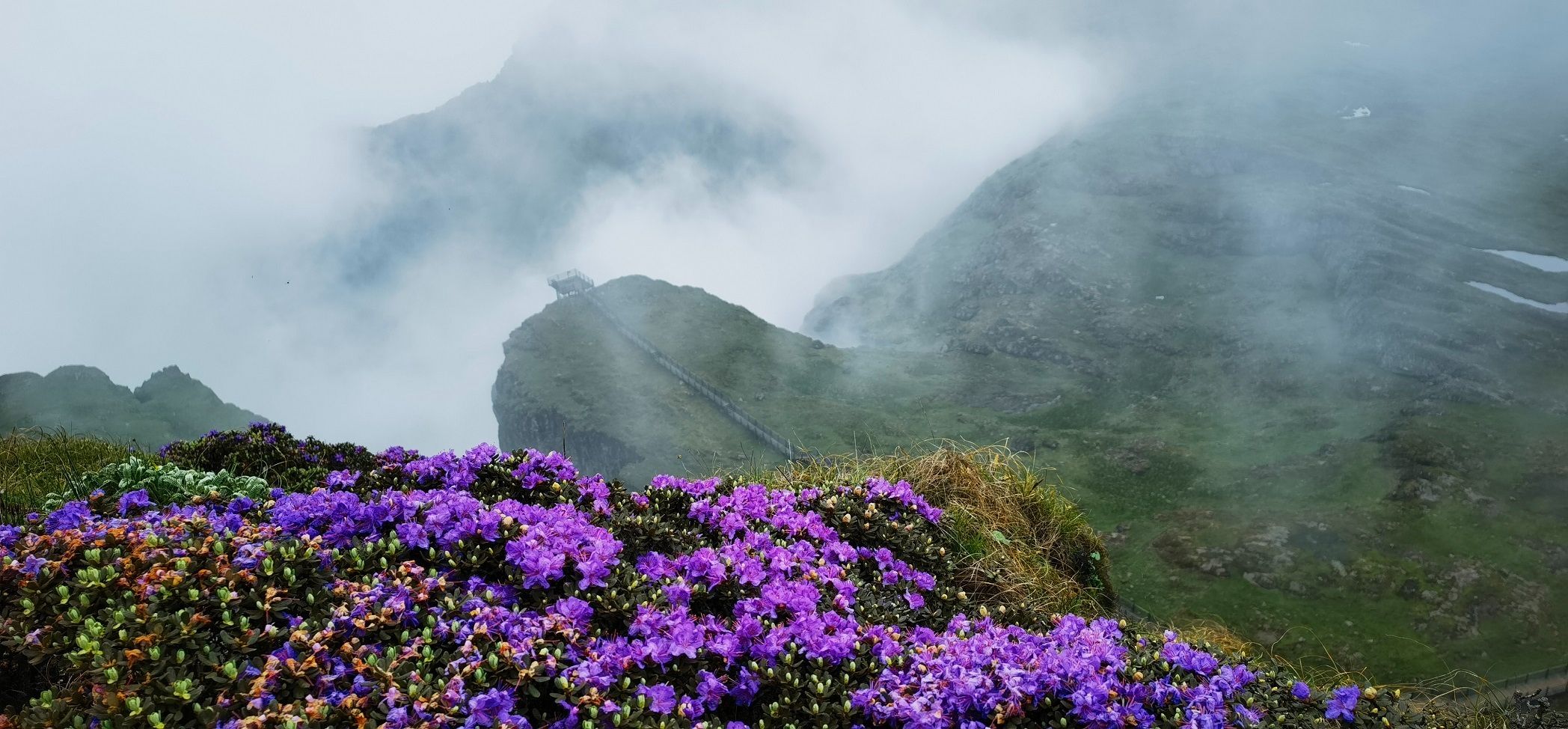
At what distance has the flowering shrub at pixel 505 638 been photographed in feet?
12.6

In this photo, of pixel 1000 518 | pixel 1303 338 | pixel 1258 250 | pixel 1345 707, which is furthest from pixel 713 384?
pixel 1258 250

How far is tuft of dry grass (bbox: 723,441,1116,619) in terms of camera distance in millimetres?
7918

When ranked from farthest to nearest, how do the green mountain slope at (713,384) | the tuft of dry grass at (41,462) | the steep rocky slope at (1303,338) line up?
1. the green mountain slope at (713,384)
2. the steep rocky slope at (1303,338)
3. the tuft of dry grass at (41,462)

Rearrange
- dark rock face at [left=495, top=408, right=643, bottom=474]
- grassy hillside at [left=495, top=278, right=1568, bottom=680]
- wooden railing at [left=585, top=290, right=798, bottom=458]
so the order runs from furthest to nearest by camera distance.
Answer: dark rock face at [left=495, top=408, right=643, bottom=474], wooden railing at [left=585, top=290, right=798, bottom=458], grassy hillside at [left=495, top=278, right=1568, bottom=680]

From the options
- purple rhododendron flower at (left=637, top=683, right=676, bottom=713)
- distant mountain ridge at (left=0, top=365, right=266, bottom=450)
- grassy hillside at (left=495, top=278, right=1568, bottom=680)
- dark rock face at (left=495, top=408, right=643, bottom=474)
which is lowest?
grassy hillside at (left=495, top=278, right=1568, bottom=680)

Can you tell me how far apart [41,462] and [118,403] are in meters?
61.0

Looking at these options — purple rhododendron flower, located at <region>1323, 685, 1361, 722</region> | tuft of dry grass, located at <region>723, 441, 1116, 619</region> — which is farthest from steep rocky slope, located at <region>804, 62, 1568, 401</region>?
purple rhododendron flower, located at <region>1323, 685, 1361, 722</region>

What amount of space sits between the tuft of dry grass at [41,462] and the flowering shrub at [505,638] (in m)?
2.65

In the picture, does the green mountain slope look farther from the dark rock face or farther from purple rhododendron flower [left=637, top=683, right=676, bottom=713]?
purple rhododendron flower [left=637, top=683, right=676, bottom=713]

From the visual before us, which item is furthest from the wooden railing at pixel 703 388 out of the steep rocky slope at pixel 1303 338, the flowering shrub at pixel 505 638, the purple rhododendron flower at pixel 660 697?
the purple rhododendron flower at pixel 660 697

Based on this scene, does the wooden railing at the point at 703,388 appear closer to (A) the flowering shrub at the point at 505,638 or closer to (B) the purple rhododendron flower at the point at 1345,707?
(A) the flowering shrub at the point at 505,638

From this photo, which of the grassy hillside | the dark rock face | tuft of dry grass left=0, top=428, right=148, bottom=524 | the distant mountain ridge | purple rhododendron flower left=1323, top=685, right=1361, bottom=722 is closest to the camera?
purple rhododendron flower left=1323, top=685, right=1361, bottom=722

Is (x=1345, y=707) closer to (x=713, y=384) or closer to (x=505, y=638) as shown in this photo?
(x=505, y=638)

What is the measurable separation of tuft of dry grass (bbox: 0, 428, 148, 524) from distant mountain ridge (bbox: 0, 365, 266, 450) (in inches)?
1790
